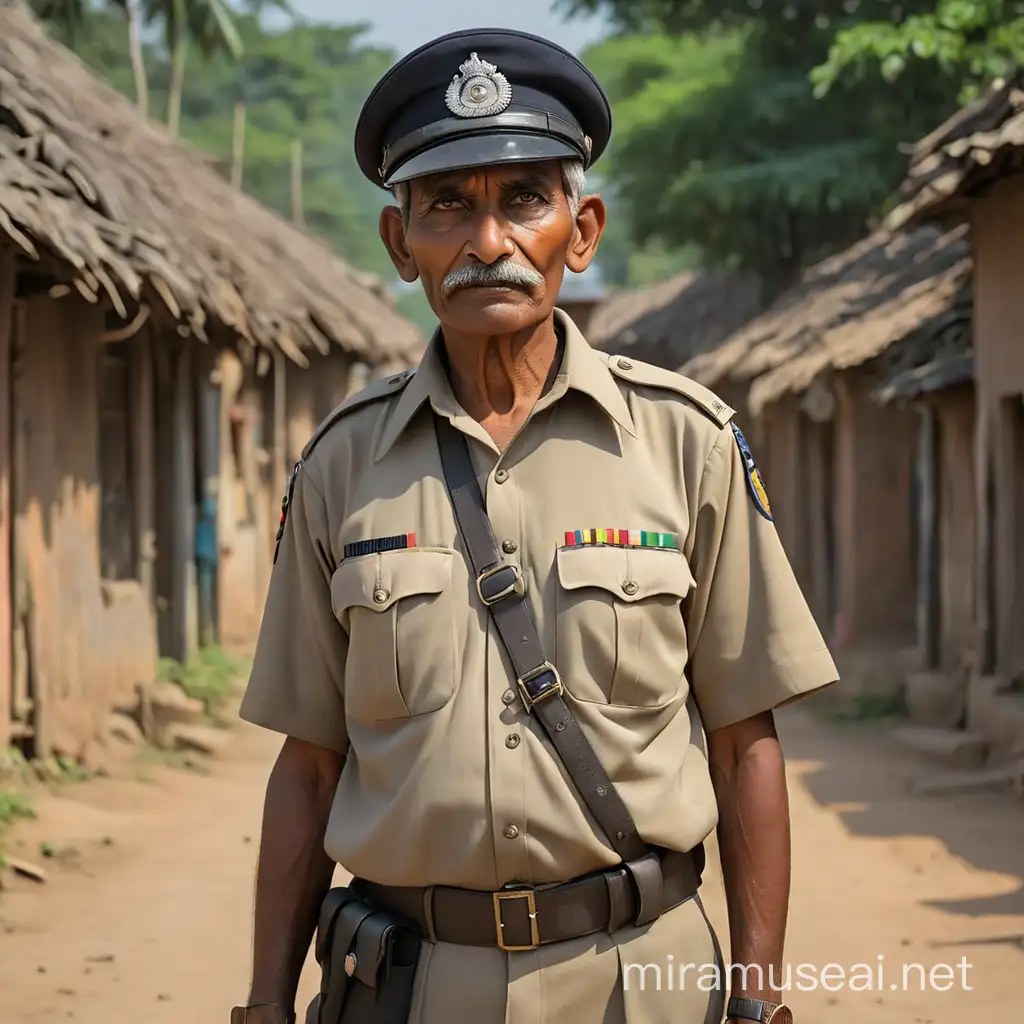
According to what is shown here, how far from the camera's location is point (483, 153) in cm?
215

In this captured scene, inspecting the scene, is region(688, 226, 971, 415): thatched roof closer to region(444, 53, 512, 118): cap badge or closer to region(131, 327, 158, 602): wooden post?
region(131, 327, 158, 602): wooden post

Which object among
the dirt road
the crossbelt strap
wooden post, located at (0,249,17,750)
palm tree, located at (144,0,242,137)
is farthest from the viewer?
palm tree, located at (144,0,242,137)

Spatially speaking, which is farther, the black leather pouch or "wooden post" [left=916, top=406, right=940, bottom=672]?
"wooden post" [left=916, top=406, right=940, bottom=672]

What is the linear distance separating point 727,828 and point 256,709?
714 mm

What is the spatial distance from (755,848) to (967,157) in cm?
669

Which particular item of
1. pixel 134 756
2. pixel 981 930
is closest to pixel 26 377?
pixel 134 756

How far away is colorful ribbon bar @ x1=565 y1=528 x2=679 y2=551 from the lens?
84.3 inches

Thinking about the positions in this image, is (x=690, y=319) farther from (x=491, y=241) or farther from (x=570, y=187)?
(x=491, y=241)

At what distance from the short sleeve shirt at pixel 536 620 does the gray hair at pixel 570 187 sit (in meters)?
0.19

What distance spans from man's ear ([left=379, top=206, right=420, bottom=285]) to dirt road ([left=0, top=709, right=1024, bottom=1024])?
3.41 metres

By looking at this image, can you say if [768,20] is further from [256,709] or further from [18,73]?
[256,709]

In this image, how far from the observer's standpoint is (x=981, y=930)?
5891mm

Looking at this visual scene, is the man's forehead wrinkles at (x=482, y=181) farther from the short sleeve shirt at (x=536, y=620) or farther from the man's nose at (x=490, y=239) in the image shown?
the short sleeve shirt at (x=536, y=620)

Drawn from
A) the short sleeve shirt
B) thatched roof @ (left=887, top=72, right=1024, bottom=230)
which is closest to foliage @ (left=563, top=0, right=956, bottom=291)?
thatched roof @ (left=887, top=72, right=1024, bottom=230)
